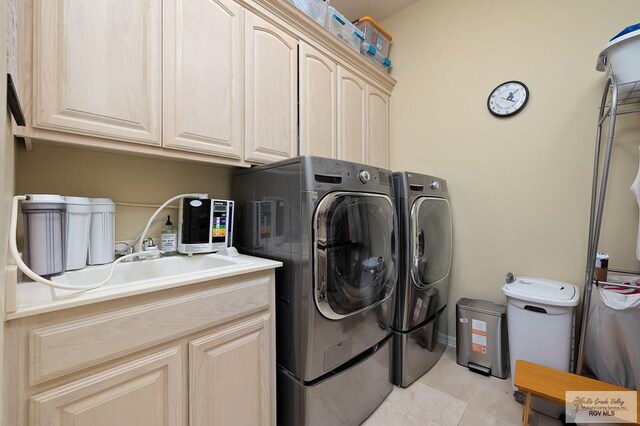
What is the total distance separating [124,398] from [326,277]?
0.80 meters

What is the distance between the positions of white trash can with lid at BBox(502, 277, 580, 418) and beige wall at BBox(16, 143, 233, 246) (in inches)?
82.6

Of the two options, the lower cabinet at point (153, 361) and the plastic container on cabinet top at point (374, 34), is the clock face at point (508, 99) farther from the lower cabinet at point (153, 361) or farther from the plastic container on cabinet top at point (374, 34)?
the lower cabinet at point (153, 361)

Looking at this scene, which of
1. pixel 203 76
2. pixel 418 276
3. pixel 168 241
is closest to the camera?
pixel 203 76

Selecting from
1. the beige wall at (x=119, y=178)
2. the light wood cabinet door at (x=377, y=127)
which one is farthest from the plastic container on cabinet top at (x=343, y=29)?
the beige wall at (x=119, y=178)

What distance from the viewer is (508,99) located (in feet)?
6.55

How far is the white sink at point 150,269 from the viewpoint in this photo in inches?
41.7

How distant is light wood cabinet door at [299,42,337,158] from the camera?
1.77 metres

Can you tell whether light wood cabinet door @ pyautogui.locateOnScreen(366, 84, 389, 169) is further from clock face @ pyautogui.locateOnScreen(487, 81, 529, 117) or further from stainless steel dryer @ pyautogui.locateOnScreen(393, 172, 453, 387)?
clock face @ pyautogui.locateOnScreen(487, 81, 529, 117)

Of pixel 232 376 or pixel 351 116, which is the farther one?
pixel 351 116

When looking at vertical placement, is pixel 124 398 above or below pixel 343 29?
below

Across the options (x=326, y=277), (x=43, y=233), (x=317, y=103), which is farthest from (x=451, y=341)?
(x=43, y=233)

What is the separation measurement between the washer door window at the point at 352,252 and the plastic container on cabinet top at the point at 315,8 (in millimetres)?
1375

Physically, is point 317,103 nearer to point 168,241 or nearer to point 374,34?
point 374,34

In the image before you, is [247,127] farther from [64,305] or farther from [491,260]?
[491,260]
